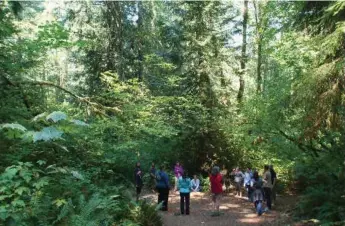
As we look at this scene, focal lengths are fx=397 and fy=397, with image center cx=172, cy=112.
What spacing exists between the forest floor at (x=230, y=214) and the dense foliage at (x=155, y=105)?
100 cm

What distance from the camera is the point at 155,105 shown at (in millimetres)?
16875

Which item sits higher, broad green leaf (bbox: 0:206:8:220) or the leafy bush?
broad green leaf (bbox: 0:206:8:220)

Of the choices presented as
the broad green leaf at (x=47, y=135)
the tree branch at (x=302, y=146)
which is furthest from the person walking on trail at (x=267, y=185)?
the broad green leaf at (x=47, y=135)

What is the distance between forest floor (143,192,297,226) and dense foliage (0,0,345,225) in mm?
999

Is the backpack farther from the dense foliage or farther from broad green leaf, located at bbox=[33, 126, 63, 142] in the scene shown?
broad green leaf, located at bbox=[33, 126, 63, 142]

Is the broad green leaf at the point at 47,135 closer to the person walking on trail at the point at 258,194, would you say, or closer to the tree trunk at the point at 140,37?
the person walking on trail at the point at 258,194

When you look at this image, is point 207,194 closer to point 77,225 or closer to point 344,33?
point 344,33

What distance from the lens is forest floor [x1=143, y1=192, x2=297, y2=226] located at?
1227 cm

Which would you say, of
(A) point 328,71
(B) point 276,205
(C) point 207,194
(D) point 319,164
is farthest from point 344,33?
(C) point 207,194

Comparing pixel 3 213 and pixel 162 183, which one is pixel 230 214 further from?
pixel 3 213

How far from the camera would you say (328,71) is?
9102 mm

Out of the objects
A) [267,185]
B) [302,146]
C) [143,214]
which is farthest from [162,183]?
[302,146]

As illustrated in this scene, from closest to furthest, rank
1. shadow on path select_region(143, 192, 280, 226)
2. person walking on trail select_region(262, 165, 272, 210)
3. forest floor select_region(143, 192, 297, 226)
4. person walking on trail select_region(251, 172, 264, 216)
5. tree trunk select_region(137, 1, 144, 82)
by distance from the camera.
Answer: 1. forest floor select_region(143, 192, 297, 226)
2. shadow on path select_region(143, 192, 280, 226)
3. person walking on trail select_region(251, 172, 264, 216)
4. person walking on trail select_region(262, 165, 272, 210)
5. tree trunk select_region(137, 1, 144, 82)

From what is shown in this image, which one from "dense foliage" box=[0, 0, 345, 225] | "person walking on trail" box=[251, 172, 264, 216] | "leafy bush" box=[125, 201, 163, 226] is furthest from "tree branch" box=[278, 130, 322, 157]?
"leafy bush" box=[125, 201, 163, 226]
